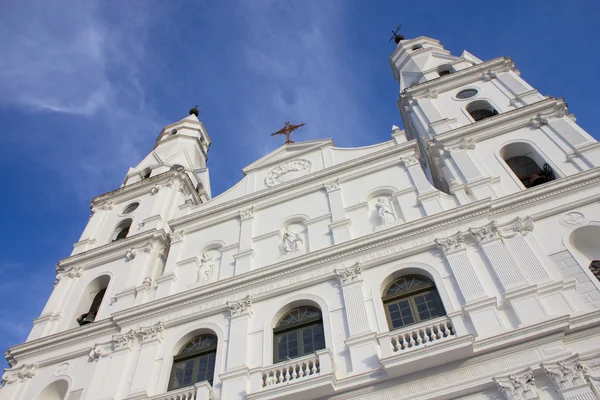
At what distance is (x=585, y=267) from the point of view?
14672mm

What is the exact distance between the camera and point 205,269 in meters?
20.8

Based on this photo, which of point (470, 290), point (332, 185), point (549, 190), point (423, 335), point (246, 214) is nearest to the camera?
point (423, 335)

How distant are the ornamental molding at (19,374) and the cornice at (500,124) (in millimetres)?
17528

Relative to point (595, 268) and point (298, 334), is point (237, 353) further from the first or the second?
point (595, 268)

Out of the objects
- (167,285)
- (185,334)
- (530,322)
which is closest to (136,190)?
(167,285)

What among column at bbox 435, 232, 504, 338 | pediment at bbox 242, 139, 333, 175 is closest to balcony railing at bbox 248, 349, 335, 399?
column at bbox 435, 232, 504, 338

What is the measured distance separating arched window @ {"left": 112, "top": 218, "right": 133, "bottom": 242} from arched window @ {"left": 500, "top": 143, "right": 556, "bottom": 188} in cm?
1801

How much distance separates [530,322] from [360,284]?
5.06 m

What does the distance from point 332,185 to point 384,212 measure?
3.16 metres

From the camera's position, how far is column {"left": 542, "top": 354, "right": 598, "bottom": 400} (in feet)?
37.0

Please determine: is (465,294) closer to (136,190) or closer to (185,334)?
(185,334)

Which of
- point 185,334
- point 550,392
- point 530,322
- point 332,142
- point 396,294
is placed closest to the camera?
point 550,392

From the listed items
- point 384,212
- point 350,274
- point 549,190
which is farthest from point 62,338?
point 549,190

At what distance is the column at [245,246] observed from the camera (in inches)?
776
